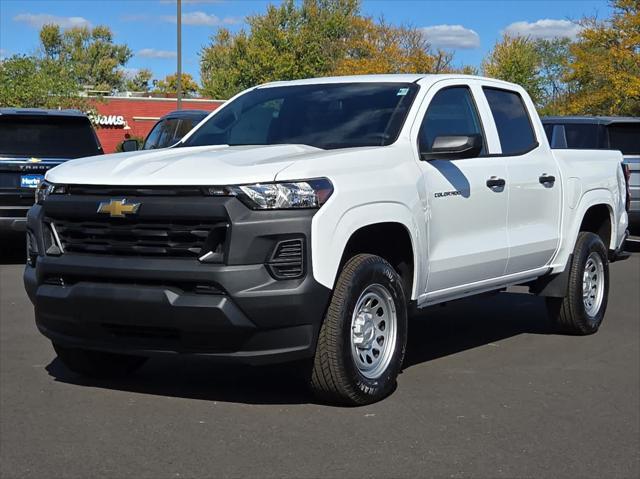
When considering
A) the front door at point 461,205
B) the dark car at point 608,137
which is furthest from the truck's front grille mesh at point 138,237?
the dark car at point 608,137

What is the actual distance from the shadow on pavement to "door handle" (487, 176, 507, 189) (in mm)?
886

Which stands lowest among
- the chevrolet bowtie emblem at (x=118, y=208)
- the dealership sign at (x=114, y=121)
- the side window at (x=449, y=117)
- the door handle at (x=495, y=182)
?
the chevrolet bowtie emblem at (x=118, y=208)

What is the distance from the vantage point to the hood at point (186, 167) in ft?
18.0

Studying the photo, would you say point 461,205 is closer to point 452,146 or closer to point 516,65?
point 452,146

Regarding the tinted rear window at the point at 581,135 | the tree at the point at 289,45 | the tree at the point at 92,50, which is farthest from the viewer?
the tree at the point at 92,50

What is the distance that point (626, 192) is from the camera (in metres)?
9.52

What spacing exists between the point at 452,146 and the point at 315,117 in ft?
3.42

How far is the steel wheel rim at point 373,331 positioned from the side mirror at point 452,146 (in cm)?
103

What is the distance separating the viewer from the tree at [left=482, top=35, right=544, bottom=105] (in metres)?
49.6

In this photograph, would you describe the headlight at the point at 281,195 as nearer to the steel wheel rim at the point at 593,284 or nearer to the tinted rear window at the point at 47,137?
the steel wheel rim at the point at 593,284

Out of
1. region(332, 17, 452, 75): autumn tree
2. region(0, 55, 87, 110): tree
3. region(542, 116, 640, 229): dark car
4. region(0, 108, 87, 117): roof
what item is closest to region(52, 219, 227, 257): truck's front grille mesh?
region(0, 108, 87, 117): roof

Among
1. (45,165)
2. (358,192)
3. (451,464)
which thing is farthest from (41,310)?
(45,165)

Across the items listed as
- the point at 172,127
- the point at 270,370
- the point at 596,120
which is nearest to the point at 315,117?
the point at 270,370

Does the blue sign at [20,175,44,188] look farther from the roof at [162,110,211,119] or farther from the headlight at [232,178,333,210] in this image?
the headlight at [232,178,333,210]
